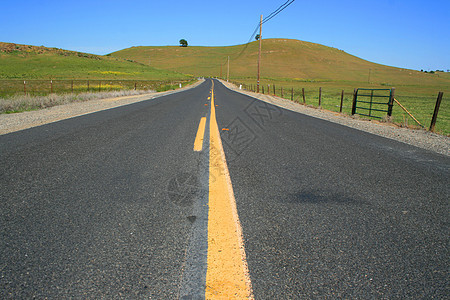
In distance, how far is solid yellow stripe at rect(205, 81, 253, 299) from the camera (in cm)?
147

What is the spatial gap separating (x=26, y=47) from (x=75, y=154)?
352 feet

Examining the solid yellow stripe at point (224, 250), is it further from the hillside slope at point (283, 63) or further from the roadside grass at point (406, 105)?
the hillside slope at point (283, 63)

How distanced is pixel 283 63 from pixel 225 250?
141 metres

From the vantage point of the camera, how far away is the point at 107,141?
5035 millimetres

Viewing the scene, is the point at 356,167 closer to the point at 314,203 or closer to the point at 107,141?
the point at 314,203

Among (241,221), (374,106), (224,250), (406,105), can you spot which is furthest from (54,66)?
(224,250)

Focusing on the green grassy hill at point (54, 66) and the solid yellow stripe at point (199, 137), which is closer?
the solid yellow stripe at point (199, 137)

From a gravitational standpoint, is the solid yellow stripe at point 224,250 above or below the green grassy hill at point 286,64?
below

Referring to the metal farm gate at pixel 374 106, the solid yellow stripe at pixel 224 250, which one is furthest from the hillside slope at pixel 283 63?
the solid yellow stripe at pixel 224 250

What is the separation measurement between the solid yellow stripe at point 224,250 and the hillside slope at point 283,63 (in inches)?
4373

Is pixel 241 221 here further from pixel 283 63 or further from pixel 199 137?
pixel 283 63

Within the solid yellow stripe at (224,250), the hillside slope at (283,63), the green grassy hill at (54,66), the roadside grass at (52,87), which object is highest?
the hillside slope at (283,63)

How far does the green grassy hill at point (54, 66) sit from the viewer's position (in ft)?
199

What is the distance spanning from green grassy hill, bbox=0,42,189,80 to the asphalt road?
6317 cm
